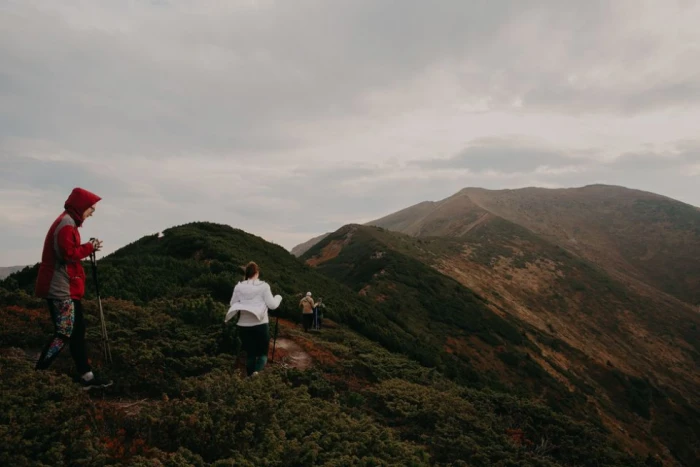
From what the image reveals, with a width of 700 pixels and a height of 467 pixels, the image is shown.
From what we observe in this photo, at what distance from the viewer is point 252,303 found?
22.2 feet

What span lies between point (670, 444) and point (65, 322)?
3355 centimetres

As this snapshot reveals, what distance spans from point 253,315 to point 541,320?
141 feet

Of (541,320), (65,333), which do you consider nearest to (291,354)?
(65,333)

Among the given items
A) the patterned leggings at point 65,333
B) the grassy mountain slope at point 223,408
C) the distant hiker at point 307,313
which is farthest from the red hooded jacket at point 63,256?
the distant hiker at point 307,313

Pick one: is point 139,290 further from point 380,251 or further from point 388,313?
point 380,251

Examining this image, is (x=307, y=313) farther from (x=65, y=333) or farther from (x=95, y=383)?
(x=65, y=333)

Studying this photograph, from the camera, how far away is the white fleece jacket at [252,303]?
6.71m

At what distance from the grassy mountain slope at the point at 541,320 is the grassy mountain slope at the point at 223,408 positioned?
42.4 feet

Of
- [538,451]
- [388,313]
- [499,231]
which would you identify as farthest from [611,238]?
[538,451]

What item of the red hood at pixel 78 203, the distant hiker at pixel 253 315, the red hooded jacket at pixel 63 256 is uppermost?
the red hood at pixel 78 203

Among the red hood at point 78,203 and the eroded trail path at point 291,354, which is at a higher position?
the red hood at point 78,203

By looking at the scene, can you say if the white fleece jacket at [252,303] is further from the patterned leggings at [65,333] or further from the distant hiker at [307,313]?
the distant hiker at [307,313]

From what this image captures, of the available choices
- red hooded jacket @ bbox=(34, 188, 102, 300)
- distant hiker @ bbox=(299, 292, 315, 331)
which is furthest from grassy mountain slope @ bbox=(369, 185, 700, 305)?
red hooded jacket @ bbox=(34, 188, 102, 300)

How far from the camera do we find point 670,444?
2608 centimetres
